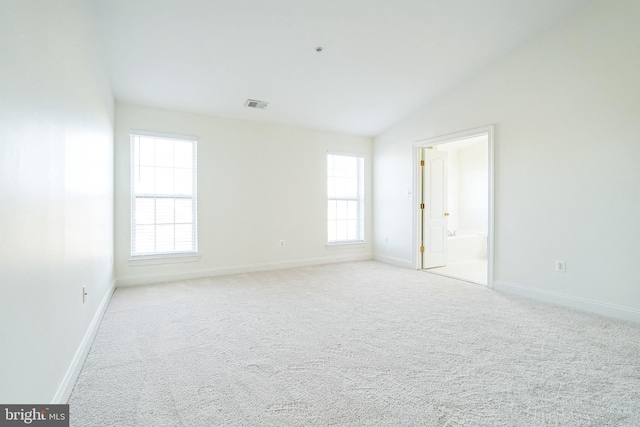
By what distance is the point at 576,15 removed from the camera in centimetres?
329

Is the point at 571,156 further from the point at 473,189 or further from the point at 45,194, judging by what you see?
the point at 45,194

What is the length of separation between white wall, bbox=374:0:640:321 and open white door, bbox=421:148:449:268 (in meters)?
1.07

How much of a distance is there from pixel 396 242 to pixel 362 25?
361 centimetres

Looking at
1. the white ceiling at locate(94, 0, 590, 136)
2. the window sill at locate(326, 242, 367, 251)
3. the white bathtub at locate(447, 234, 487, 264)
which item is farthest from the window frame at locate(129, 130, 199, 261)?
the white bathtub at locate(447, 234, 487, 264)

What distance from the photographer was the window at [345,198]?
5.88 metres

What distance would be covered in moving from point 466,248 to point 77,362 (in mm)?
6379

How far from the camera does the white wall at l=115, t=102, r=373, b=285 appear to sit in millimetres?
4203

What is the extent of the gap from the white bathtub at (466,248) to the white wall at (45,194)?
5.73 metres

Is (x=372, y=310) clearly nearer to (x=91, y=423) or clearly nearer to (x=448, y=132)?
(x=91, y=423)

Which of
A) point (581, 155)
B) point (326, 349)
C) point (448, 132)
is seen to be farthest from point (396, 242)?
point (326, 349)

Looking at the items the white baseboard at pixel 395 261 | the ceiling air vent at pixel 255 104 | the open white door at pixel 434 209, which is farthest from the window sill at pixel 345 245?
the ceiling air vent at pixel 255 104

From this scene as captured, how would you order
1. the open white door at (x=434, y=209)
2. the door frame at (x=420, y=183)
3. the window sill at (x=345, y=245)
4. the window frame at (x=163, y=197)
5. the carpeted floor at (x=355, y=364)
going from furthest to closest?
1. the window sill at (x=345, y=245)
2. the open white door at (x=434, y=209)
3. the window frame at (x=163, y=197)
4. the door frame at (x=420, y=183)
5. the carpeted floor at (x=355, y=364)

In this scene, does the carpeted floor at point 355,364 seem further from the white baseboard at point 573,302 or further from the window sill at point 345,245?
the window sill at point 345,245

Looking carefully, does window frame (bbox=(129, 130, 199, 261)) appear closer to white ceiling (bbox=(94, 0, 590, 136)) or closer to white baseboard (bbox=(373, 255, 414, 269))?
white ceiling (bbox=(94, 0, 590, 136))
